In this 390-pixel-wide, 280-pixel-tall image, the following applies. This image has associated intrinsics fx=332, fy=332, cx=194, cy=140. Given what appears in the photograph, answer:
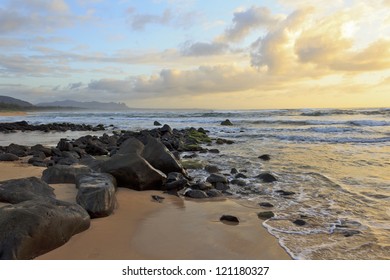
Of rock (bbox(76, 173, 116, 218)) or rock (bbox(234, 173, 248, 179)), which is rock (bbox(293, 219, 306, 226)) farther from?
rock (bbox(234, 173, 248, 179))

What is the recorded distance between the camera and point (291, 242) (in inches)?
178

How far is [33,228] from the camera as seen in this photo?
369 centimetres

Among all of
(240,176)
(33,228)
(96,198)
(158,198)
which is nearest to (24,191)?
(96,198)

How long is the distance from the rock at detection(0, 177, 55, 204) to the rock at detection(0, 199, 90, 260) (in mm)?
996

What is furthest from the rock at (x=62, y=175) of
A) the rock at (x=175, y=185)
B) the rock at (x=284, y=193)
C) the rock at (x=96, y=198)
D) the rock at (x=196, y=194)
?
the rock at (x=284, y=193)

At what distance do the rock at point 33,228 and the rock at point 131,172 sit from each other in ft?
9.33

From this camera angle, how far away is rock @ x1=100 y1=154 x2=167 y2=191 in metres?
7.19

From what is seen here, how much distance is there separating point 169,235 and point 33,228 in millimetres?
1761

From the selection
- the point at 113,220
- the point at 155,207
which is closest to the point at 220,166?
the point at 155,207

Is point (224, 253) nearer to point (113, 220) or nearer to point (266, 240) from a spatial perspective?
point (266, 240)

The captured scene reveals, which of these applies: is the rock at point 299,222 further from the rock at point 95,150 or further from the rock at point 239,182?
Answer: the rock at point 95,150

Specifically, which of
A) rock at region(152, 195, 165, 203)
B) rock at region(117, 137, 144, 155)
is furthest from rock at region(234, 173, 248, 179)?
rock at region(117, 137, 144, 155)

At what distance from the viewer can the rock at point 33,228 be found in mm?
3537

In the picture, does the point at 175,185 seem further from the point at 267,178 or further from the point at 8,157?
the point at 8,157
